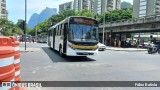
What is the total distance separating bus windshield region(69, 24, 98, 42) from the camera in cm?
1792

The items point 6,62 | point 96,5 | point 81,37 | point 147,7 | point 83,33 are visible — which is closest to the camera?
point 6,62

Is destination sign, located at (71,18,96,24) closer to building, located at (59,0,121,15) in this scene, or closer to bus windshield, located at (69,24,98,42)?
bus windshield, located at (69,24,98,42)

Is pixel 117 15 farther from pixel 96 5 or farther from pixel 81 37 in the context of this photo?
pixel 81 37

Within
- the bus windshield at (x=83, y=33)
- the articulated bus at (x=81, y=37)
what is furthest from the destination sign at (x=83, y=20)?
the bus windshield at (x=83, y=33)

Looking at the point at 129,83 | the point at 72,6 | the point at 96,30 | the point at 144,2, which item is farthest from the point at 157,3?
the point at 129,83

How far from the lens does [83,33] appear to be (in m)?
18.1

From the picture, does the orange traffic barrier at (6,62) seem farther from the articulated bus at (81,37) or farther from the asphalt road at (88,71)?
the articulated bus at (81,37)

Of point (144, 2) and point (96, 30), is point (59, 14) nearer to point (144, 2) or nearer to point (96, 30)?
point (144, 2)

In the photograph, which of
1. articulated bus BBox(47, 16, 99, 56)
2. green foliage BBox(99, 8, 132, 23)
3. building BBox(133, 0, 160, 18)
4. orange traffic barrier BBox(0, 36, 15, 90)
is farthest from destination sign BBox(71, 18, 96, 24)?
building BBox(133, 0, 160, 18)

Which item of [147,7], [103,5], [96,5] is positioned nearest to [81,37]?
[147,7]

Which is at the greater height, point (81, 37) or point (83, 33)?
point (83, 33)

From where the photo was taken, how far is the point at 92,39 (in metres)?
18.3

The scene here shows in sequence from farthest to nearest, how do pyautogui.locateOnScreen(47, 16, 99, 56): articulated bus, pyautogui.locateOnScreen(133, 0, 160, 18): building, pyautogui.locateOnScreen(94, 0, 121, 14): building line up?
pyautogui.locateOnScreen(94, 0, 121, 14): building
pyautogui.locateOnScreen(133, 0, 160, 18): building
pyautogui.locateOnScreen(47, 16, 99, 56): articulated bus

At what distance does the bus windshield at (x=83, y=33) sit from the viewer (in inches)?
706
